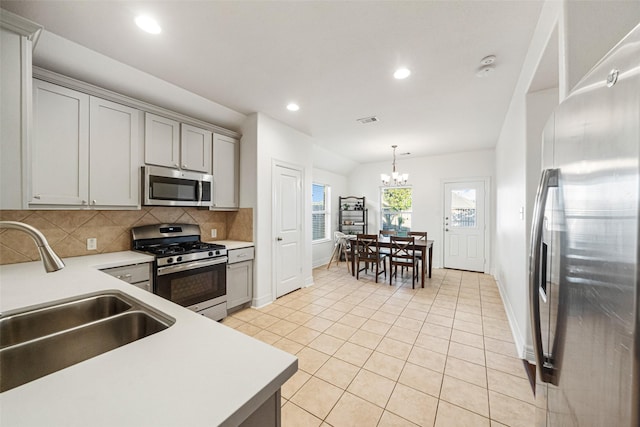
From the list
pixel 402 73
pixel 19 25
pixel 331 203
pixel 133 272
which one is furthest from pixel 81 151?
pixel 331 203

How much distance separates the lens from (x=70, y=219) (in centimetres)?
231

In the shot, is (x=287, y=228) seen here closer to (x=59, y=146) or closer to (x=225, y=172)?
(x=225, y=172)

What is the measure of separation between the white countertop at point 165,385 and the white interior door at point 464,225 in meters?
5.68

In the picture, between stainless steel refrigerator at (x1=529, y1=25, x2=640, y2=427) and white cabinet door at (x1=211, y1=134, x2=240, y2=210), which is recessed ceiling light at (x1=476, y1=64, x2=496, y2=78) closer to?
stainless steel refrigerator at (x1=529, y1=25, x2=640, y2=427)

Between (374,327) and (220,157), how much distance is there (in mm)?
2881

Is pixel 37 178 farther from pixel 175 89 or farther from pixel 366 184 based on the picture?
pixel 366 184

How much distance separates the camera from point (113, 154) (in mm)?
2332

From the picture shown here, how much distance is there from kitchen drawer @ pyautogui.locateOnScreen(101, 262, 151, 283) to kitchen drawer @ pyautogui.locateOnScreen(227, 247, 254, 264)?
0.86 meters

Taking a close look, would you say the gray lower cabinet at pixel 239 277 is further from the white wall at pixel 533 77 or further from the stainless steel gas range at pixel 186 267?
the white wall at pixel 533 77

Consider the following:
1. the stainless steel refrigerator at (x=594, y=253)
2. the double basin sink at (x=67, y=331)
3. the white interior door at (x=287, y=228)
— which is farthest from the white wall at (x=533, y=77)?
the white interior door at (x=287, y=228)

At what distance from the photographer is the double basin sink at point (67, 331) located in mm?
835

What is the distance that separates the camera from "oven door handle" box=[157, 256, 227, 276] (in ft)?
7.65

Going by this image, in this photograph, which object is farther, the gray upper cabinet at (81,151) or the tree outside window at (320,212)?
the tree outside window at (320,212)

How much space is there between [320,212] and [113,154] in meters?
4.33
